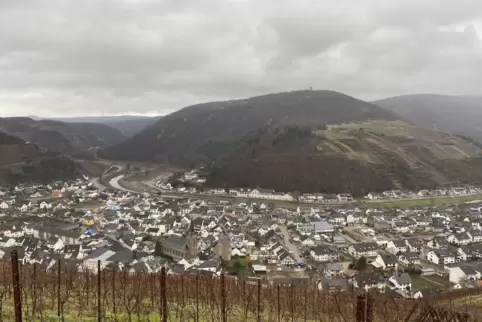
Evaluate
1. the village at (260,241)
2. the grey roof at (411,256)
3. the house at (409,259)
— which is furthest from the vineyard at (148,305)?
the grey roof at (411,256)

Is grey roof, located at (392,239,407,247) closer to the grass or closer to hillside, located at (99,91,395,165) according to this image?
the grass

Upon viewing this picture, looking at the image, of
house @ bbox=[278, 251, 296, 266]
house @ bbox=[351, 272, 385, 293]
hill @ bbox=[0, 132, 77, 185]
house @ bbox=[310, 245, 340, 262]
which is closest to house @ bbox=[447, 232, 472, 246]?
house @ bbox=[310, 245, 340, 262]

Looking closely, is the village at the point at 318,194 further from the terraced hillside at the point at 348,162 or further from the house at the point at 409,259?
the house at the point at 409,259

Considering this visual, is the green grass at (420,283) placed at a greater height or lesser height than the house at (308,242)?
lesser

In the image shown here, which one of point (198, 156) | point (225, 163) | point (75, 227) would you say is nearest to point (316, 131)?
point (225, 163)

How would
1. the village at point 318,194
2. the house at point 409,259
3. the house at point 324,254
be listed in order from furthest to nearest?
the village at point 318,194 < the house at point 324,254 < the house at point 409,259

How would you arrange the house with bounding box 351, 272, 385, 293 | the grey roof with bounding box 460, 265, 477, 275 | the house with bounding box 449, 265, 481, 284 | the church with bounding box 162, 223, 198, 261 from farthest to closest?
1. the church with bounding box 162, 223, 198, 261
2. the grey roof with bounding box 460, 265, 477, 275
3. the house with bounding box 449, 265, 481, 284
4. the house with bounding box 351, 272, 385, 293

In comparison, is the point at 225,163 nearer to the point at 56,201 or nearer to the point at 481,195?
the point at 56,201

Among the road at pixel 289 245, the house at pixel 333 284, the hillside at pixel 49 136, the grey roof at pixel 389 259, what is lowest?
the road at pixel 289 245
